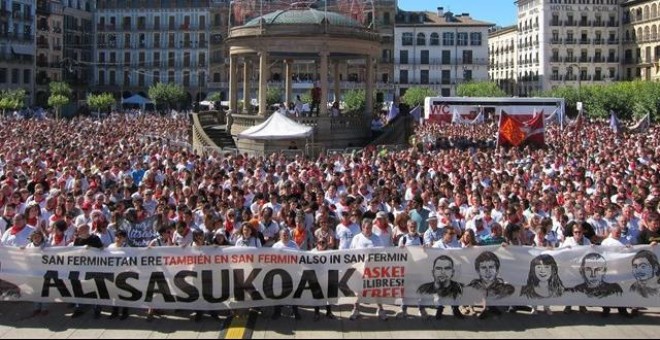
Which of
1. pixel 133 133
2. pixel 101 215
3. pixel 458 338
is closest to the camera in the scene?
pixel 458 338

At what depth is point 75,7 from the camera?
106 metres

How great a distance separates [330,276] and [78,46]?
102m

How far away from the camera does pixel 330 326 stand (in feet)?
38.1

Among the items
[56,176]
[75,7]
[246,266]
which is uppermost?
[75,7]

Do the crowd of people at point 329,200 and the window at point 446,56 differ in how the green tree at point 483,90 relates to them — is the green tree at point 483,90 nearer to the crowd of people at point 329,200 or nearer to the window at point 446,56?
the window at point 446,56

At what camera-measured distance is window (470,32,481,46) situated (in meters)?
106

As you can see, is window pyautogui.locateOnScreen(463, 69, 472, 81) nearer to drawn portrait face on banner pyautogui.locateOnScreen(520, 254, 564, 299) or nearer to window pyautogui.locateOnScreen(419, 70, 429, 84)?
window pyautogui.locateOnScreen(419, 70, 429, 84)

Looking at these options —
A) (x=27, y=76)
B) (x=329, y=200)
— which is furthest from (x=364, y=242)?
(x=27, y=76)

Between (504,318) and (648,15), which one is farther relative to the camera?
(648,15)

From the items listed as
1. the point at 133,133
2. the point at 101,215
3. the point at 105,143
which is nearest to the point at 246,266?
the point at 101,215

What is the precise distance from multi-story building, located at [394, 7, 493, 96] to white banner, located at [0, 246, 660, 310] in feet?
307

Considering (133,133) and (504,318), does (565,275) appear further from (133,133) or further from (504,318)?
(133,133)

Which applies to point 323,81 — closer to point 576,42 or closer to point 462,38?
point 462,38

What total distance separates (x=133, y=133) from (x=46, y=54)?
214 ft
